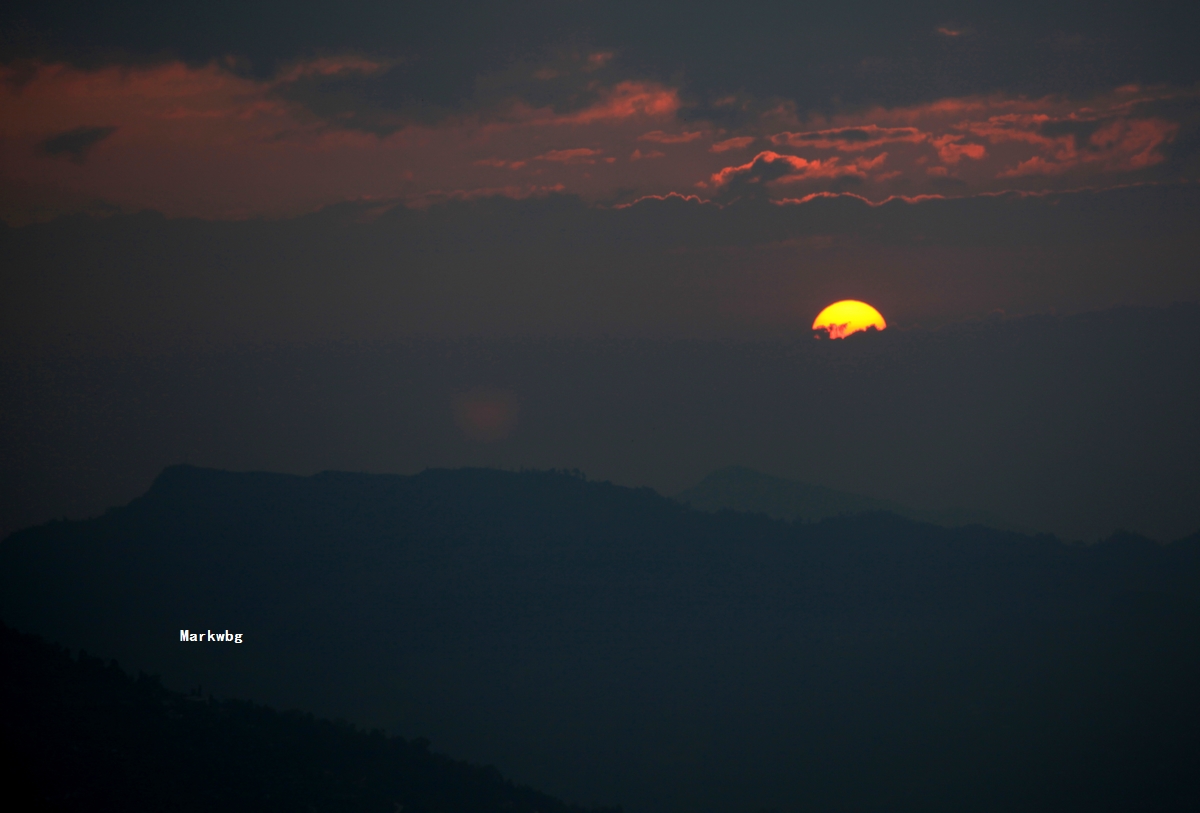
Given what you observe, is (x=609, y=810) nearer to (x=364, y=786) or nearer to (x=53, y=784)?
(x=364, y=786)

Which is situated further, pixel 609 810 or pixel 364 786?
pixel 609 810

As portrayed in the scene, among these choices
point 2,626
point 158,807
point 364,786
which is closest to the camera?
point 158,807

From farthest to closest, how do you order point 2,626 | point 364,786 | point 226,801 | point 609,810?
point 609,810
point 364,786
point 2,626
point 226,801

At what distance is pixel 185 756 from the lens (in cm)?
11875

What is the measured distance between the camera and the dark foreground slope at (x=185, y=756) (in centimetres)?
10162

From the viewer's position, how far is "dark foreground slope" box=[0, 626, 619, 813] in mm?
101625

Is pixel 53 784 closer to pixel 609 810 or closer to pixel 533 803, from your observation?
pixel 533 803

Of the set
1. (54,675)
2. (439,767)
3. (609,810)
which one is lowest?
(609,810)

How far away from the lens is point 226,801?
112375 millimetres

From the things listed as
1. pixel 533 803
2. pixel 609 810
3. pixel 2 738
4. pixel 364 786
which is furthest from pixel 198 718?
pixel 609 810

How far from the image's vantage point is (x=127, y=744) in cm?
11319

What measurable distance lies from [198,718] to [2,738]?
34209mm

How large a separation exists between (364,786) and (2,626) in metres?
54.6

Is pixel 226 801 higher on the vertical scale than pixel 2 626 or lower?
lower
